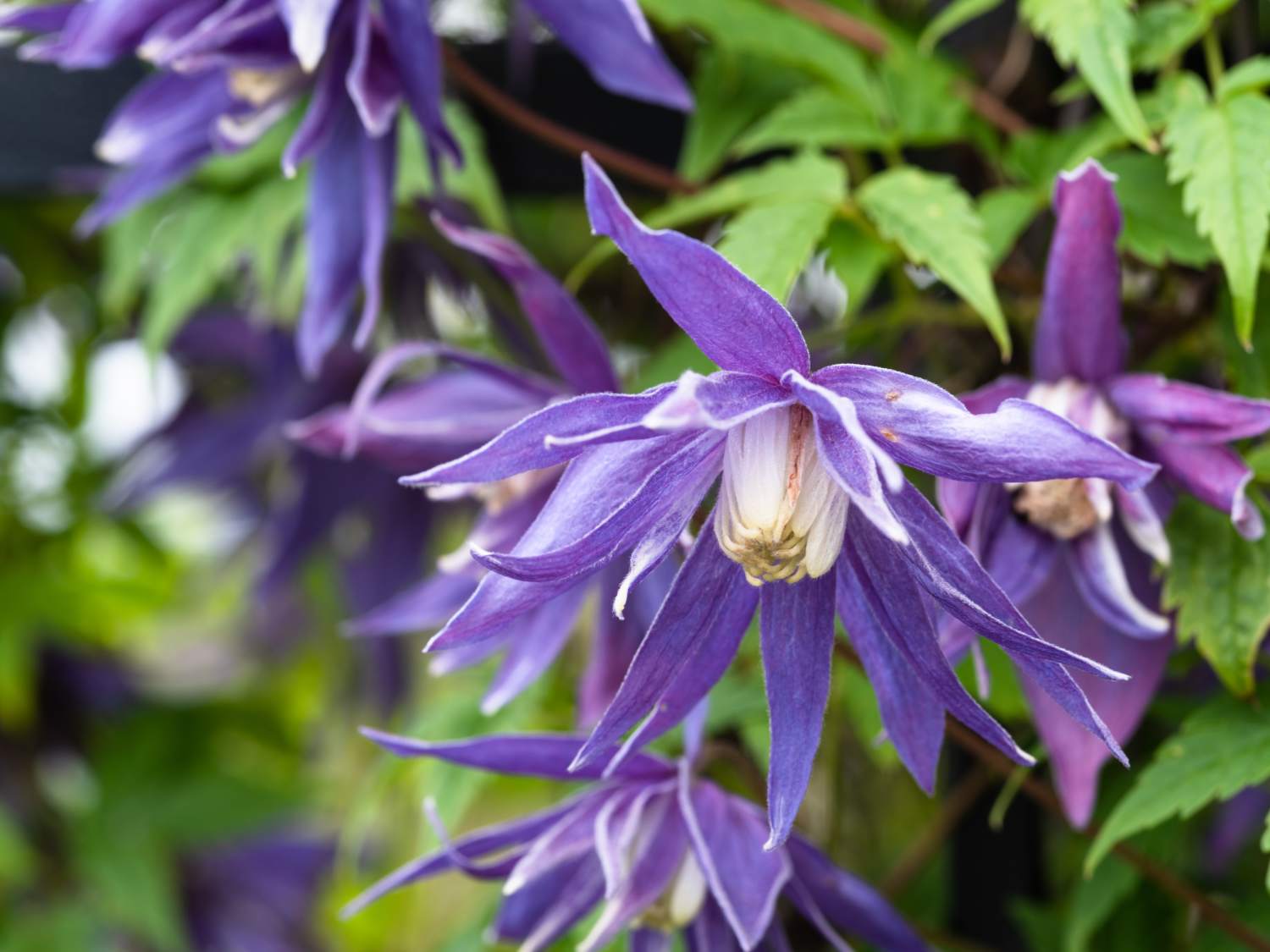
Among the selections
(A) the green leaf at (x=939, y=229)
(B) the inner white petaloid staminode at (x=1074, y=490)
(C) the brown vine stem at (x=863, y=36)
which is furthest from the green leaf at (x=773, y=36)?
(B) the inner white petaloid staminode at (x=1074, y=490)

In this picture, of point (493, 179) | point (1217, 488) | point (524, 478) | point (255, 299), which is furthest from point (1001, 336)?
point (255, 299)

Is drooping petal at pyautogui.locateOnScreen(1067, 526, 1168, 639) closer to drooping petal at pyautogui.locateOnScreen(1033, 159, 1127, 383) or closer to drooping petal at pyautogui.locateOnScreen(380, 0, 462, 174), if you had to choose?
drooping petal at pyautogui.locateOnScreen(1033, 159, 1127, 383)

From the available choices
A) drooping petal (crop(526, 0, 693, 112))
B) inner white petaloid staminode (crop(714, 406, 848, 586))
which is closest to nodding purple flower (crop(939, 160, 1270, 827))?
inner white petaloid staminode (crop(714, 406, 848, 586))

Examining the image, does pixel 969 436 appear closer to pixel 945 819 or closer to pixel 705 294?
pixel 705 294

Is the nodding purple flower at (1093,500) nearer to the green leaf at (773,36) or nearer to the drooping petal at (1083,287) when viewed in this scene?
the drooping petal at (1083,287)

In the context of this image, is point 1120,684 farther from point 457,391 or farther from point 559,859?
point 457,391

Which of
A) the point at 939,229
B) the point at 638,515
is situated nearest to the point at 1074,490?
the point at 939,229
